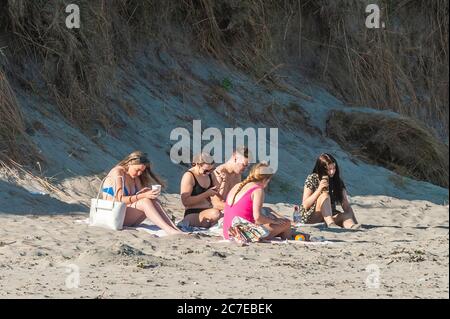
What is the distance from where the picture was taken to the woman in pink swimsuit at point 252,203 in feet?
32.6

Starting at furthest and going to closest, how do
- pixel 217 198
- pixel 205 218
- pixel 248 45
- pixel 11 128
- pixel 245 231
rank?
pixel 248 45
pixel 11 128
pixel 217 198
pixel 205 218
pixel 245 231

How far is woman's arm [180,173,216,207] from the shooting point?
10852 mm

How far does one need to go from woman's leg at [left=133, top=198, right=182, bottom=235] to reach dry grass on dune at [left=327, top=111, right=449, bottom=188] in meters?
6.18

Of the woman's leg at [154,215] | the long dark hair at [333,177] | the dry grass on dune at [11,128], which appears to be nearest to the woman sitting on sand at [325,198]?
the long dark hair at [333,177]

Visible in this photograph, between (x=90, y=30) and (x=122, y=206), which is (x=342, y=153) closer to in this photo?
(x=90, y=30)

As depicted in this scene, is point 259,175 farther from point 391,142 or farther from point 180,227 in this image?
point 391,142

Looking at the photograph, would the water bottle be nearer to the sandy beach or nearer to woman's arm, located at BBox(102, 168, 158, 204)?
the sandy beach

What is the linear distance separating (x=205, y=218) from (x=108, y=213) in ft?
A: 3.51

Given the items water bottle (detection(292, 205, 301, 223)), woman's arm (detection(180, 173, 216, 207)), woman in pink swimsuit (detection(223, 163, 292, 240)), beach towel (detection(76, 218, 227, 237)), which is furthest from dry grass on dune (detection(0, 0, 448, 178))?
woman in pink swimsuit (detection(223, 163, 292, 240))

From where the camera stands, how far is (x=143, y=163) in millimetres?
10594

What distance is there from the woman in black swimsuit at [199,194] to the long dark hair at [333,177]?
125 centimetres

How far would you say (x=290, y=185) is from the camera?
13617 millimetres

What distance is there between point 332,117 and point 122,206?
670 cm

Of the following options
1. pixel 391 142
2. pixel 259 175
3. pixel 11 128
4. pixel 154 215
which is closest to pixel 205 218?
pixel 154 215
